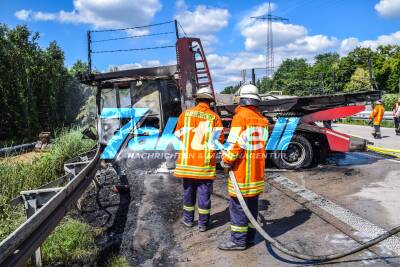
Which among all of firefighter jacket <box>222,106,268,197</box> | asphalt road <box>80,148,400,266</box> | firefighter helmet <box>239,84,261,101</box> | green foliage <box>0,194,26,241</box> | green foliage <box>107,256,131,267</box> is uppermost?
firefighter helmet <box>239,84,261,101</box>

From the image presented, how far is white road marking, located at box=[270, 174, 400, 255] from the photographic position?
13.4 feet

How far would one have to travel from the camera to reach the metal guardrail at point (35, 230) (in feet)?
9.36

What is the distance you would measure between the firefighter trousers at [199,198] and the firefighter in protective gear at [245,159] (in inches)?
24.0

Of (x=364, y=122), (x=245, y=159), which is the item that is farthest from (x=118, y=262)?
(x=364, y=122)

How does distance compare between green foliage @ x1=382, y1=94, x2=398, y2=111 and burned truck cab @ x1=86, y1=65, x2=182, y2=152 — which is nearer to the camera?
burned truck cab @ x1=86, y1=65, x2=182, y2=152

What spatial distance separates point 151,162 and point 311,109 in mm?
3971

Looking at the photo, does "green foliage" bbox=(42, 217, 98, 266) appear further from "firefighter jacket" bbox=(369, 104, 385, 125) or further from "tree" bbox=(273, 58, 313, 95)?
"firefighter jacket" bbox=(369, 104, 385, 125)

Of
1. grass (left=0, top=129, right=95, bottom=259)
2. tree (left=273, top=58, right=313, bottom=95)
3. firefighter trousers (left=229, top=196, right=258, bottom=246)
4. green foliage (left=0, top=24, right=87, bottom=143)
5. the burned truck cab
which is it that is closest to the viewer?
firefighter trousers (left=229, top=196, right=258, bottom=246)

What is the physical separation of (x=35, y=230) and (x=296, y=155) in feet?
20.2

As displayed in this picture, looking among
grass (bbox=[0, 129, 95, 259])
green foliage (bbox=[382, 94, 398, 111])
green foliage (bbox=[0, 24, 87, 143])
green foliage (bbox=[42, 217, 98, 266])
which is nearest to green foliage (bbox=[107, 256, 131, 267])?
green foliage (bbox=[42, 217, 98, 266])

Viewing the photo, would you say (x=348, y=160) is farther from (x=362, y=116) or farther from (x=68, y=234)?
(x=362, y=116)

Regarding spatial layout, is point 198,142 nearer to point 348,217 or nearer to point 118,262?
point 118,262

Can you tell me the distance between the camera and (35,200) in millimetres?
3938

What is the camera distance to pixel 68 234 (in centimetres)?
467
